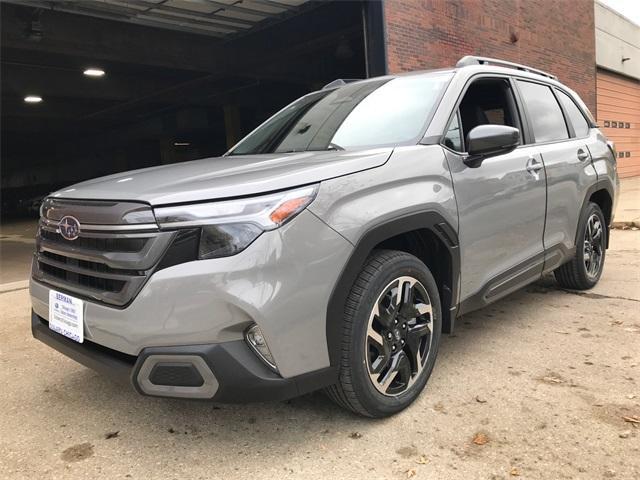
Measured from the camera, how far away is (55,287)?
2.67 meters

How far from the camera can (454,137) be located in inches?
129

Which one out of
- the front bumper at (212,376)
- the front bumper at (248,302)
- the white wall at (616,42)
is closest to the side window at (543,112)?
the front bumper at (248,302)

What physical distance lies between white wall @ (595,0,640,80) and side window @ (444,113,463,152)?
18356 mm

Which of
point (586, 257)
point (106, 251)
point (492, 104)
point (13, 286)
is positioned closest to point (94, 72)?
point (13, 286)

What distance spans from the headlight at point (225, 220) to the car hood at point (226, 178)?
43 mm

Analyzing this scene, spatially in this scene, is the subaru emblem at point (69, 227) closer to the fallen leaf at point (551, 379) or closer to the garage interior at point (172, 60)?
the fallen leaf at point (551, 379)

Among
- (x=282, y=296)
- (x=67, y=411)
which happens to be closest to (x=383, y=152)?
(x=282, y=296)

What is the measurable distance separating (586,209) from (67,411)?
4127 mm

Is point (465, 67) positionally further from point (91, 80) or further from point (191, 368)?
point (91, 80)

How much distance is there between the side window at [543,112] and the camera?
409 centimetres

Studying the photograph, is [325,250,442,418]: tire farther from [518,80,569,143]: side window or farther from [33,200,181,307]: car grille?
[518,80,569,143]: side window

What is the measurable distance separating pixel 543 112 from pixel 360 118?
5.96 ft

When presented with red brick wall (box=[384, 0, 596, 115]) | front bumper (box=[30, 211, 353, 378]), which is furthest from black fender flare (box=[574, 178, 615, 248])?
red brick wall (box=[384, 0, 596, 115])

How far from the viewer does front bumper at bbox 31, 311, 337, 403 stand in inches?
→ 84.9
